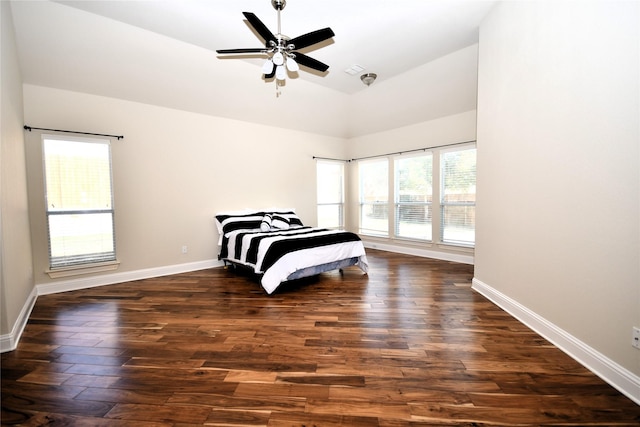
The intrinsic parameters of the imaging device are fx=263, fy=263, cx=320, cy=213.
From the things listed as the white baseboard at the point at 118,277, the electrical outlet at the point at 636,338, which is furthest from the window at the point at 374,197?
the electrical outlet at the point at 636,338

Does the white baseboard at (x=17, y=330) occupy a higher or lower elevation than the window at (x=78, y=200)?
lower

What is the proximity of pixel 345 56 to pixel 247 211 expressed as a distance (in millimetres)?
3103

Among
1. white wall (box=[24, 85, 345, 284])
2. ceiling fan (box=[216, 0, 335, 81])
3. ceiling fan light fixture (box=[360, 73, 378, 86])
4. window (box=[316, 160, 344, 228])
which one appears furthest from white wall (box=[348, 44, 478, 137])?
ceiling fan (box=[216, 0, 335, 81])

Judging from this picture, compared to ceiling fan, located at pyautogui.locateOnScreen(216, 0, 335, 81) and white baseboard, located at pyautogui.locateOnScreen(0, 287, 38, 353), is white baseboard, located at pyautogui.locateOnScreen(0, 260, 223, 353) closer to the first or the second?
white baseboard, located at pyautogui.locateOnScreen(0, 287, 38, 353)

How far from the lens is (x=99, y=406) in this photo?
60.5 inches

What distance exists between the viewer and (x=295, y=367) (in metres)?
1.87

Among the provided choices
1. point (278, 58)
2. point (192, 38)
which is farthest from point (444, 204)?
point (192, 38)

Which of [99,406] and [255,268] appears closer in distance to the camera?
[99,406]

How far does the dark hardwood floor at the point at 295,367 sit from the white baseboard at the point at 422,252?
1848 mm

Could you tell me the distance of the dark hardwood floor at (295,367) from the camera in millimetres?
1456

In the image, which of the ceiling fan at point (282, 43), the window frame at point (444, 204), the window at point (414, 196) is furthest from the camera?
the window at point (414, 196)

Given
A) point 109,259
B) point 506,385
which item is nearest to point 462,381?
point 506,385

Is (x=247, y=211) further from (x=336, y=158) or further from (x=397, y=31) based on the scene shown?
(x=397, y=31)

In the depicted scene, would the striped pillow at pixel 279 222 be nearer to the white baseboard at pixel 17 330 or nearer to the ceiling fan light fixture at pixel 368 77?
the ceiling fan light fixture at pixel 368 77
